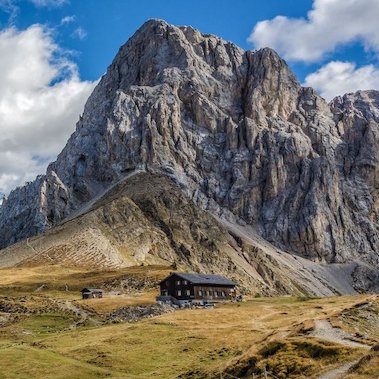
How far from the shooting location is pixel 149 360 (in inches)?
2473

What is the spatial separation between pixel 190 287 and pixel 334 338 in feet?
280

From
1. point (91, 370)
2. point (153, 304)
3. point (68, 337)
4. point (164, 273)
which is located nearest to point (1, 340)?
point (68, 337)

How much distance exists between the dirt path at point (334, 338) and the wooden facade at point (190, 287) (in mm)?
76908

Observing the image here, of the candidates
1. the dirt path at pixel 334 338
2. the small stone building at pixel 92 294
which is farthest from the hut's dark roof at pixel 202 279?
the dirt path at pixel 334 338

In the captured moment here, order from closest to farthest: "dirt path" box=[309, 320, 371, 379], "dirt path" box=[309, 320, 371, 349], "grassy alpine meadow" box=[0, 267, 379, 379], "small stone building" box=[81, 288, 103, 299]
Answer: "dirt path" box=[309, 320, 371, 379]
"grassy alpine meadow" box=[0, 267, 379, 379]
"dirt path" box=[309, 320, 371, 349]
"small stone building" box=[81, 288, 103, 299]

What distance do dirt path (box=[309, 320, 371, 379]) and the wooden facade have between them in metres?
76.9

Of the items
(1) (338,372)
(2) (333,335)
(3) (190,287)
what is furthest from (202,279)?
(1) (338,372)

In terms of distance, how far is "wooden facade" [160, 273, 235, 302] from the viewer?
12950 centimetres

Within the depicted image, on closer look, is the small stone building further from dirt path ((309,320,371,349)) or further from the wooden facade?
dirt path ((309,320,371,349))

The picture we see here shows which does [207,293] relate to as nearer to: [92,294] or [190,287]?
[190,287]

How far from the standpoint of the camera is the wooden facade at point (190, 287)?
425 ft

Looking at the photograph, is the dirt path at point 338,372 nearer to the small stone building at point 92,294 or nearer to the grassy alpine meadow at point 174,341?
the grassy alpine meadow at point 174,341

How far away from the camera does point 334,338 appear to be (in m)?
46.1

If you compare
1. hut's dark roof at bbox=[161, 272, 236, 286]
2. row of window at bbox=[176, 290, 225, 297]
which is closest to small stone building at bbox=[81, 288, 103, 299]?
hut's dark roof at bbox=[161, 272, 236, 286]
